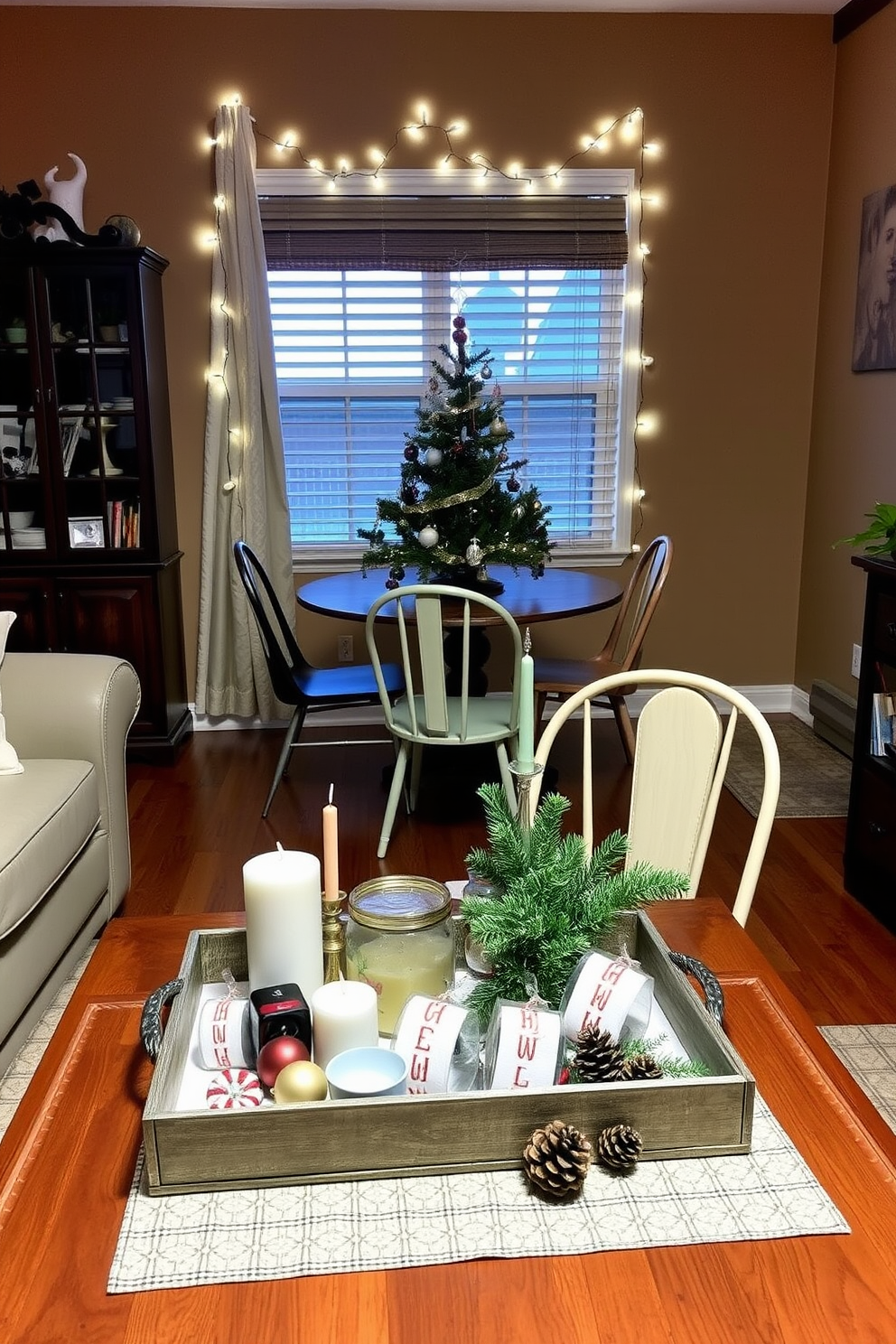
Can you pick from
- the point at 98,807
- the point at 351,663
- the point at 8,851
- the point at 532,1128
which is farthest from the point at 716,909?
the point at 351,663

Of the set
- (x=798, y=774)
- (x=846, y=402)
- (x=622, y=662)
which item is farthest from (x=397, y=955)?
(x=846, y=402)

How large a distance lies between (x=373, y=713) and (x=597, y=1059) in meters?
3.81

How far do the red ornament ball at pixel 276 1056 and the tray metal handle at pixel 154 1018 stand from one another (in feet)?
0.29

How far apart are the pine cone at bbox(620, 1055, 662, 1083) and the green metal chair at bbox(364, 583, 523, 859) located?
1.86 meters

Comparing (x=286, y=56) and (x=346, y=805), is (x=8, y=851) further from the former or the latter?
(x=286, y=56)

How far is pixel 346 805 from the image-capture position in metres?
3.63

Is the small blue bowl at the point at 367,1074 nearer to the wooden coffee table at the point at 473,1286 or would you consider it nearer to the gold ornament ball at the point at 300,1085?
the gold ornament ball at the point at 300,1085

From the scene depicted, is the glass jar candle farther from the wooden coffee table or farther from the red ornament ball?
the wooden coffee table

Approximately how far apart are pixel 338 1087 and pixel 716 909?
62cm

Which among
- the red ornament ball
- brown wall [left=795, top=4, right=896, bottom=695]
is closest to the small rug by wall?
the red ornament ball

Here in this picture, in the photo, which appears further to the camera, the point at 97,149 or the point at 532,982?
the point at 97,149

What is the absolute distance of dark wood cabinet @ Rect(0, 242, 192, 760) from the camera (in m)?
3.94

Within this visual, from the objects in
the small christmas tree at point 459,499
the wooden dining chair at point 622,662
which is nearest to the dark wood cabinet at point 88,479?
the small christmas tree at point 459,499

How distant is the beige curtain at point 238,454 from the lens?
411cm
